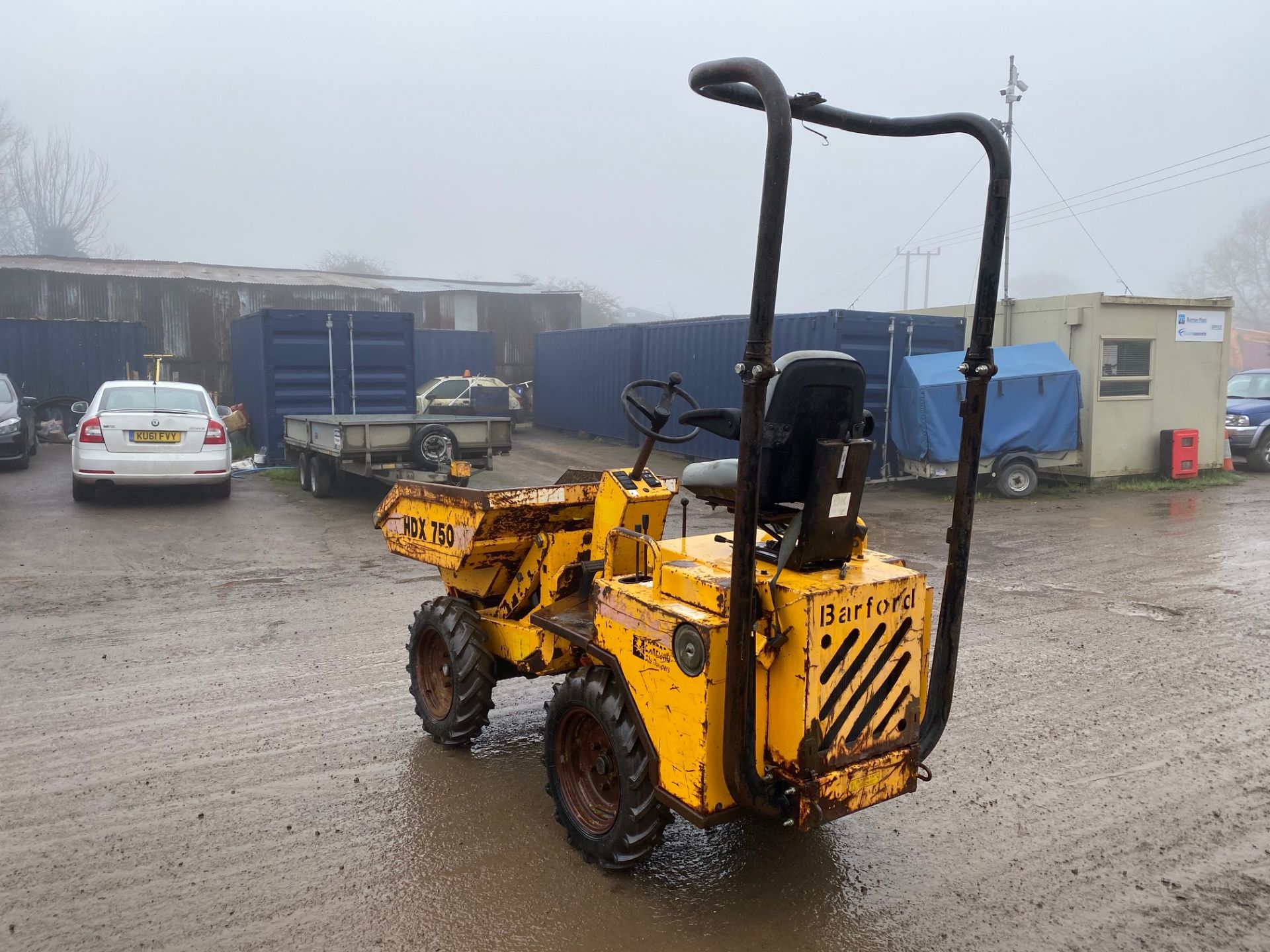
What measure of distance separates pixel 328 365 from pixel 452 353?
1091cm

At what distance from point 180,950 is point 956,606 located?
2714mm

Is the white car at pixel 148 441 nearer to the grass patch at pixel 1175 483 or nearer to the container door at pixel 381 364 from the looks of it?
the container door at pixel 381 364

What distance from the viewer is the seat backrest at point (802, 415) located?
299cm

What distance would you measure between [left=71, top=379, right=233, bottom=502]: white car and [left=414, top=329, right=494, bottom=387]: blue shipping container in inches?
522

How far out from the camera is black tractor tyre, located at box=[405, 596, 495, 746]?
438 cm

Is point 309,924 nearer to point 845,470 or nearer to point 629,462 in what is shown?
point 845,470

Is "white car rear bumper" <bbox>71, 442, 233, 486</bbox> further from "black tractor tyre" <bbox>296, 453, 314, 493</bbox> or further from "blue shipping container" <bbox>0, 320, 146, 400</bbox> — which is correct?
"blue shipping container" <bbox>0, 320, 146, 400</bbox>

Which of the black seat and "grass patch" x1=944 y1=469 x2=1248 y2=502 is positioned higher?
the black seat

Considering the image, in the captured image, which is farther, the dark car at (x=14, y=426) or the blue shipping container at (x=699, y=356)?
the blue shipping container at (x=699, y=356)

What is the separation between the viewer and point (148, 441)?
10.8m

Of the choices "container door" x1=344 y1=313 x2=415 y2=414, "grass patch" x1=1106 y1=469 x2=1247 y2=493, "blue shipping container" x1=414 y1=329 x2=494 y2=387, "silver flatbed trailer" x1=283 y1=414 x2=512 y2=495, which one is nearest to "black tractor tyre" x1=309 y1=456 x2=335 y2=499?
"silver flatbed trailer" x1=283 y1=414 x2=512 y2=495

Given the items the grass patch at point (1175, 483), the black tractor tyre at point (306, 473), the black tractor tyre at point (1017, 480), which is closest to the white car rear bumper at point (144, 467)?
the black tractor tyre at point (306, 473)

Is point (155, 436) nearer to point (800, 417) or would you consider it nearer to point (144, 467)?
point (144, 467)

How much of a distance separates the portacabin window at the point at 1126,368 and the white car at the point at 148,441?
12292 millimetres
